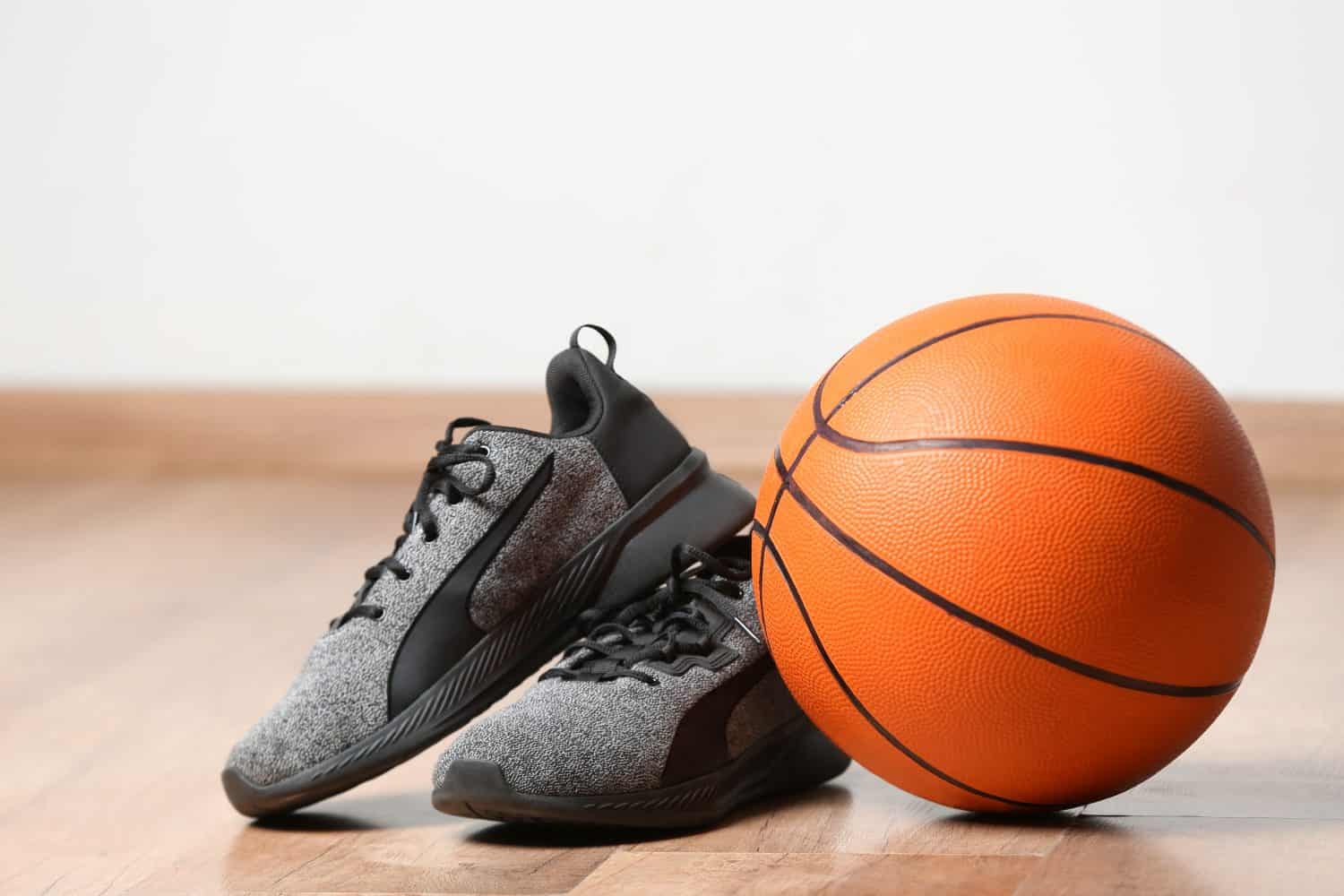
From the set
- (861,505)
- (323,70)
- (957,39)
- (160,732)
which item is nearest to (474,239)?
(323,70)

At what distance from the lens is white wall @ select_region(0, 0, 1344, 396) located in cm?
309

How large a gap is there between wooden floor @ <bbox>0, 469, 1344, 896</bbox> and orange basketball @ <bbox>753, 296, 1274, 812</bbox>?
73mm

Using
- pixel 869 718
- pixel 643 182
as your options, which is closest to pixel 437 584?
pixel 869 718

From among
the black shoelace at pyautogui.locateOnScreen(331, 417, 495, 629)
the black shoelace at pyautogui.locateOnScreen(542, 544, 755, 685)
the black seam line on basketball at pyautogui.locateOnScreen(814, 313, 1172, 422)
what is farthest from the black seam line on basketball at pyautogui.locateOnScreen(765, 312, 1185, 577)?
the black shoelace at pyautogui.locateOnScreen(331, 417, 495, 629)

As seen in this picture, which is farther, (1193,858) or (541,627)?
(541,627)

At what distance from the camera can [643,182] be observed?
330 centimetres

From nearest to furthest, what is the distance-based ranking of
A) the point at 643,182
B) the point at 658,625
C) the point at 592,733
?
1. the point at 592,733
2. the point at 658,625
3. the point at 643,182

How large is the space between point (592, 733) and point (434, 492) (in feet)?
0.91

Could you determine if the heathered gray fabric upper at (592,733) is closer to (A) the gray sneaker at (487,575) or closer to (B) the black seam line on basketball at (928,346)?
(A) the gray sneaker at (487,575)

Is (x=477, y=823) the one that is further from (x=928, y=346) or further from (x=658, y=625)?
(x=928, y=346)

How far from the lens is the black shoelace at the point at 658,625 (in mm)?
1232

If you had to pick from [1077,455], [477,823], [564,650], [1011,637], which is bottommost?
[477,823]

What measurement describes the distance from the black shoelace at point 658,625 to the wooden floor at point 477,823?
5.1 inches

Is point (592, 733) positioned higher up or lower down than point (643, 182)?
lower down
